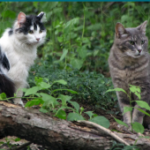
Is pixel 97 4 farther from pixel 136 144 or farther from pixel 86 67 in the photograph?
pixel 136 144

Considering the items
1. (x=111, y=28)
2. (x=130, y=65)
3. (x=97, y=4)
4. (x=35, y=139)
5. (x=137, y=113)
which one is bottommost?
(x=137, y=113)

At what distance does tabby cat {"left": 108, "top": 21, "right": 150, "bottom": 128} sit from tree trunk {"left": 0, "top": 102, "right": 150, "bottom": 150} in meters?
1.32

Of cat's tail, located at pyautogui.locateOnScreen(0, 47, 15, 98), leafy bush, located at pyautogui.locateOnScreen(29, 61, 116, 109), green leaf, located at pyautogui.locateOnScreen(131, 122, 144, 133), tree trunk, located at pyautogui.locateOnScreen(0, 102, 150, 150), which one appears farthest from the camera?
leafy bush, located at pyautogui.locateOnScreen(29, 61, 116, 109)

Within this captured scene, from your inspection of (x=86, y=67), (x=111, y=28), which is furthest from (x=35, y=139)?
(x=111, y=28)

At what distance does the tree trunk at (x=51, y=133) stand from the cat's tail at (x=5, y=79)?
1.14 metres

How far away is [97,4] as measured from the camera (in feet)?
21.2

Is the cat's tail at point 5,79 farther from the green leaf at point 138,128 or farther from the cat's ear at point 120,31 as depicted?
the green leaf at point 138,128

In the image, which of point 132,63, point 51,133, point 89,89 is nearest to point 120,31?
point 132,63

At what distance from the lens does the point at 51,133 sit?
201 cm

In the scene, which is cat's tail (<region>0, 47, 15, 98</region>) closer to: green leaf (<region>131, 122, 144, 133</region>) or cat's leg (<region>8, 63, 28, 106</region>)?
cat's leg (<region>8, 63, 28, 106</region>)

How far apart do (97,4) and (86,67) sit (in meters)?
1.96

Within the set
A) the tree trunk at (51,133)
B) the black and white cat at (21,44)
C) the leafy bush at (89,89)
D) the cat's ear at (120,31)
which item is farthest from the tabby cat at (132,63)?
the tree trunk at (51,133)

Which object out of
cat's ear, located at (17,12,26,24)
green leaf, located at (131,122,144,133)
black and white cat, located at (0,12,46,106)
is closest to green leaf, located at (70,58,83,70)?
black and white cat, located at (0,12,46,106)

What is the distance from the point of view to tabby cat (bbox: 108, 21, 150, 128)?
10.8ft
